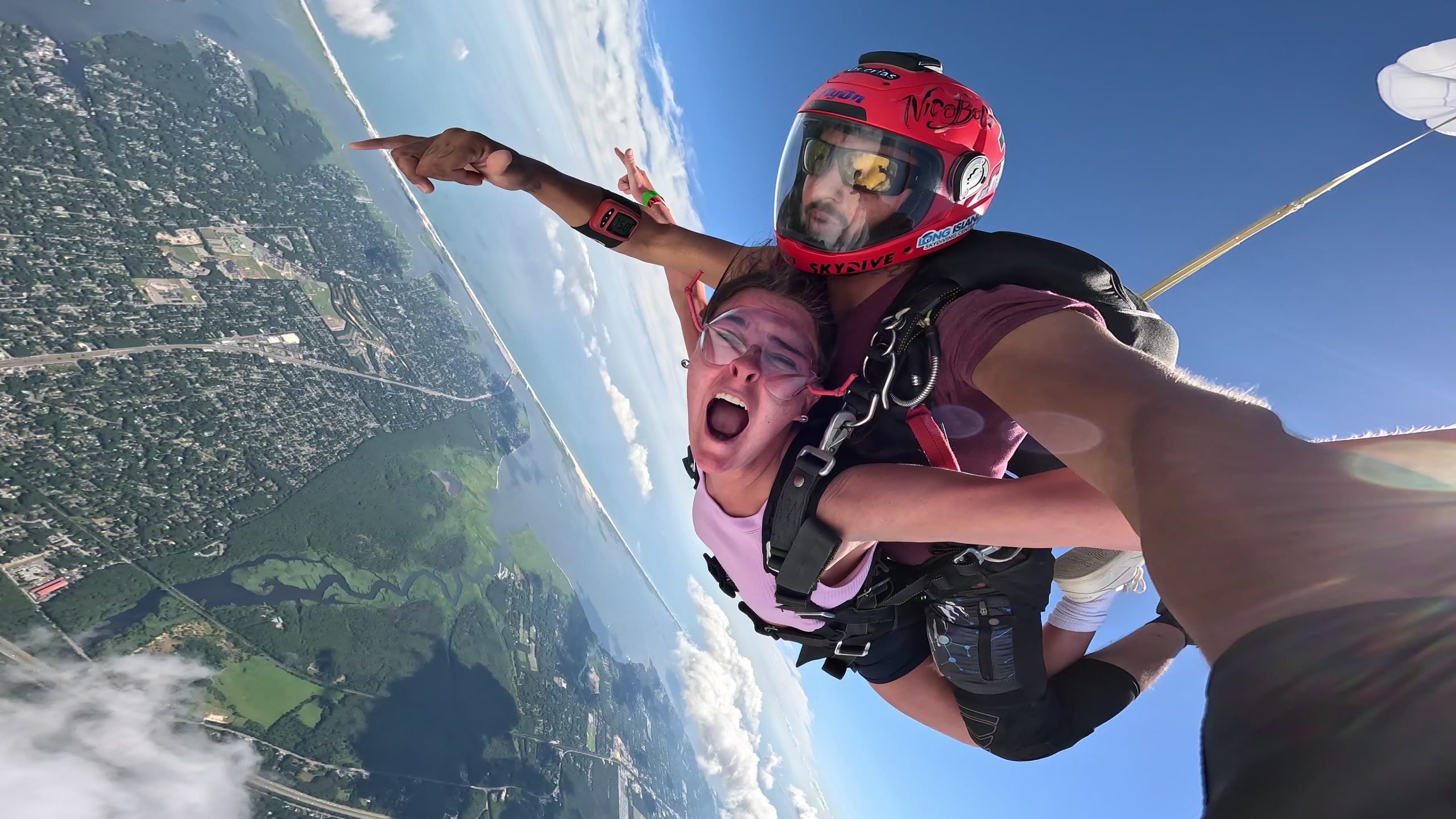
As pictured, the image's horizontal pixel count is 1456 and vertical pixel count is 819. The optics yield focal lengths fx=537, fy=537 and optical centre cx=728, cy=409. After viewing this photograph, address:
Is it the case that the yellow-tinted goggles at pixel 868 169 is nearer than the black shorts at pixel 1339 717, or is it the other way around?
the black shorts at pixel 1339 717

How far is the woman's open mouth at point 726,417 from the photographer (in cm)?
189

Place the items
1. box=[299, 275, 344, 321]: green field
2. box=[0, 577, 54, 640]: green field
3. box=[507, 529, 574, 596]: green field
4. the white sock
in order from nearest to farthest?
the white sock, box=[0, 577, 54, 640]: green field, box=[299, 275, 344, 321]: green field, box=[507, 529, 574, 596]: green field

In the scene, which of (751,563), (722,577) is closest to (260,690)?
(722,577)

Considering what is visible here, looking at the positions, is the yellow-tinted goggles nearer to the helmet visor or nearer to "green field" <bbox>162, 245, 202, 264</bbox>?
the helmet visor

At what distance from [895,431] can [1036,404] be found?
0.70 m

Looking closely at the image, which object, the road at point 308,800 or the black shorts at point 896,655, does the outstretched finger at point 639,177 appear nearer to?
the black shorts at point 896,655

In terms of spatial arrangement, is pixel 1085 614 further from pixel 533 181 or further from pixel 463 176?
pixel 463 176

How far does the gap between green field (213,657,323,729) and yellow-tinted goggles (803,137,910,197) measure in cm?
3092

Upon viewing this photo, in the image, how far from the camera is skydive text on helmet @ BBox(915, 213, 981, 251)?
2.10 meters

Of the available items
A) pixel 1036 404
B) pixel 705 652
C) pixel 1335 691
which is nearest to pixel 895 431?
pixel 1036 404

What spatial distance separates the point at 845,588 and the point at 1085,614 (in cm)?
191

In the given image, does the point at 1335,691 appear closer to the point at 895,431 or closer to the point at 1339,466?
the point at 1339,466

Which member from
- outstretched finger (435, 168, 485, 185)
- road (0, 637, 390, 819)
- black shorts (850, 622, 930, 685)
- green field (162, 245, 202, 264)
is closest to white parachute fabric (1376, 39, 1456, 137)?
black shorts (850, 622, 930, 685)

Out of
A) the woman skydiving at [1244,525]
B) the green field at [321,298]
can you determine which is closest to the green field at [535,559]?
the green field at [321,298]
